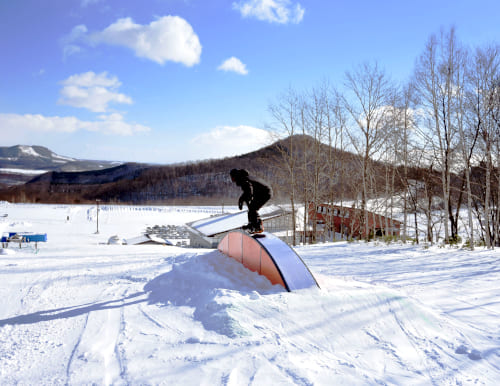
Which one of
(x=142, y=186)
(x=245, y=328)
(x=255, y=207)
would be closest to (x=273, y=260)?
(x=255, y=207)

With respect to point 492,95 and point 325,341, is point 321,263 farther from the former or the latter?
point 492,95

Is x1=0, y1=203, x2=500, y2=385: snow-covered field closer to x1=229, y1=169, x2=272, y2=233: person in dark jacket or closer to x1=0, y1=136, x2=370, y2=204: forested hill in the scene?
x1=229, y1=169, x2=272, y2=233: person in dark jacket

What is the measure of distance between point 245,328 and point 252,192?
365cm

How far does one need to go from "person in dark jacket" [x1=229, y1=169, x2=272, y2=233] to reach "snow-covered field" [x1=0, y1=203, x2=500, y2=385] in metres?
1.19

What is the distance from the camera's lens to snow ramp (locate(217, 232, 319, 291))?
18.5 ft

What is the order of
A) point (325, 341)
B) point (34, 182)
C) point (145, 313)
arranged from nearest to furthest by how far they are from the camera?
point (325, 341), point (145, 313), point (34, 182)

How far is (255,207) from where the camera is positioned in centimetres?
738

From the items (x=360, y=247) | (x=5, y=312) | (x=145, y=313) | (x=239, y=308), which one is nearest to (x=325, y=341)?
(x=239, y=308)

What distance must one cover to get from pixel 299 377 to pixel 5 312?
4945mm

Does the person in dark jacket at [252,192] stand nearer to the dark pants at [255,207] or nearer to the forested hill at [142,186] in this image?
the dark pants at [255,207]

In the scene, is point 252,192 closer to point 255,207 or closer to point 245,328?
point 255,207

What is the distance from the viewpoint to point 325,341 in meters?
3.92

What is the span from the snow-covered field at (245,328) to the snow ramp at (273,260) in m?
0.21

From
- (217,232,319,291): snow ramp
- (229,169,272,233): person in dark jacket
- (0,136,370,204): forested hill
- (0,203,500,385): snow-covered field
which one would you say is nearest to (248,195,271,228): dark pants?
(229,169,272,233): person in dark jacket
